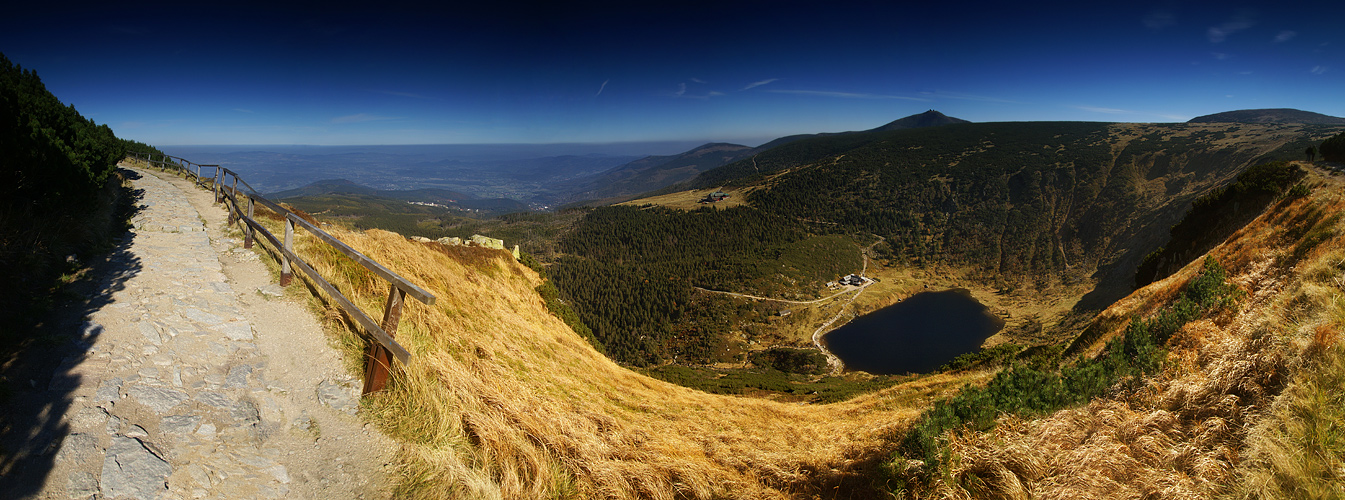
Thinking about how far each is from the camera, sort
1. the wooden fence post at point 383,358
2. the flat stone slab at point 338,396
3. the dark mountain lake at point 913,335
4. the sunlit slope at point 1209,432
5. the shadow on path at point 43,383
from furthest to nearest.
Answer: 1. the dark mountain lake at point 913,335
2. the wooden fence post at point 383,358
3. the flat stone slab at point 338,396
4. the sunlit slope at point 1209,432
5. the shadow on path at point 43,383

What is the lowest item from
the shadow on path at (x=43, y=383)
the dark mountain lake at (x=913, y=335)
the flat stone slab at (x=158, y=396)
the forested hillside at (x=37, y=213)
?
the dark mountain lake at (x=913, y=335)

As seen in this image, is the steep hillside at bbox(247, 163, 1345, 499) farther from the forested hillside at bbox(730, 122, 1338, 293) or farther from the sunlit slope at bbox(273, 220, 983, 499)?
the forested hillside at bbox(730, 122, 1338, 293)

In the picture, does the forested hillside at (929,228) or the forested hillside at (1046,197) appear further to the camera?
the forested hillside at (1046,197)

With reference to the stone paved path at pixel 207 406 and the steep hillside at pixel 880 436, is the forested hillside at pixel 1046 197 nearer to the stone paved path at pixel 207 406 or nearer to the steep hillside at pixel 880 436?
the steep hillside at pixel 880 436

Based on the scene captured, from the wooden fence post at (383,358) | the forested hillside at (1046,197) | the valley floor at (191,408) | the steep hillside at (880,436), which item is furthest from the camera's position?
the forested hillside at (1046,197)

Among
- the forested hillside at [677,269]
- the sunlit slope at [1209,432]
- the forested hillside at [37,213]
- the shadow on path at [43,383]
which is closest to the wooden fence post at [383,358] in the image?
the shadow on path at [43,383]

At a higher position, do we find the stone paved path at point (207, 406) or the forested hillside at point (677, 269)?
the stone paved path at point (207, 406)

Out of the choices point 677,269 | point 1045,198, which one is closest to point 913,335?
point 677,269
